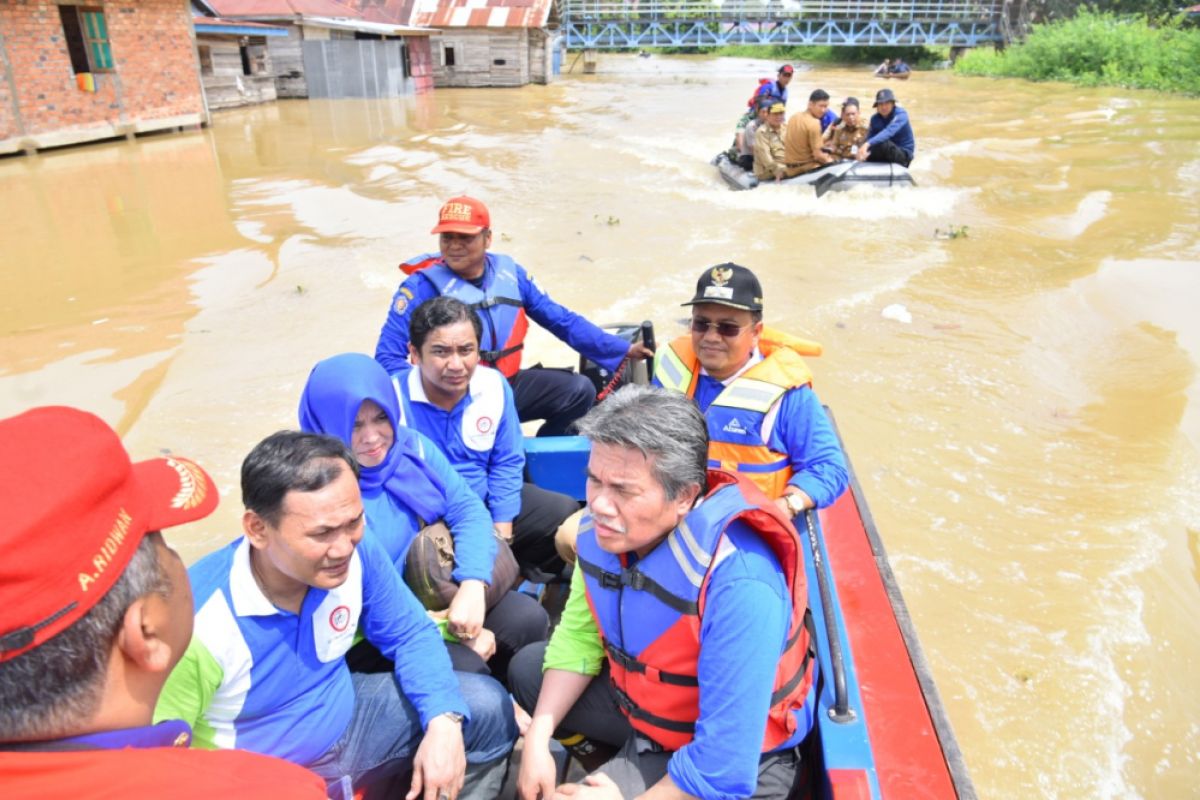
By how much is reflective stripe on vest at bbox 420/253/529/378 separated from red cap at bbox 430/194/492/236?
22cm

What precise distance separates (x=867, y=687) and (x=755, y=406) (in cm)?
87

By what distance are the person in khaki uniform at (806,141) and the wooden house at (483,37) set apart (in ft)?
59.2

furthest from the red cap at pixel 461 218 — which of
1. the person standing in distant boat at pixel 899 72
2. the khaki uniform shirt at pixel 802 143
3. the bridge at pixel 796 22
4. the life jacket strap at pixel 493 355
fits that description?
the bridge at pixel 796 22

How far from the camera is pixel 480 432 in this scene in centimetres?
277

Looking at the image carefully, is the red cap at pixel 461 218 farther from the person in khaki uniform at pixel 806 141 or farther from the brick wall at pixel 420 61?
the brick wall at pixel 420 61

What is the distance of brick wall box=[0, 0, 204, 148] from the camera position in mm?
12336

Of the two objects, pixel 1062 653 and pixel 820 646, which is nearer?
pixel 820 646

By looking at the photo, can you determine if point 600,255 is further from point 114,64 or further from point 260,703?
point 114,64

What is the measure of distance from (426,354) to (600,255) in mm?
6237

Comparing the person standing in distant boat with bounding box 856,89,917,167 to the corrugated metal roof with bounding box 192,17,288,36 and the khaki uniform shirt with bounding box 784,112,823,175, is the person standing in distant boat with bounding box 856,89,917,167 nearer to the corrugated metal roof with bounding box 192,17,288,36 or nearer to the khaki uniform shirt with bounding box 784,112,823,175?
the khaki uniform shirt with bounding box 784,112,823,175

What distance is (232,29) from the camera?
57.2 feet

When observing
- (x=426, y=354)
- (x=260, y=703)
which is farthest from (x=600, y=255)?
(x=260, y=703)

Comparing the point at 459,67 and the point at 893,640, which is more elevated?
the point at 459,67

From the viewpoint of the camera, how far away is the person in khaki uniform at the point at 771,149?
33.6 ft
